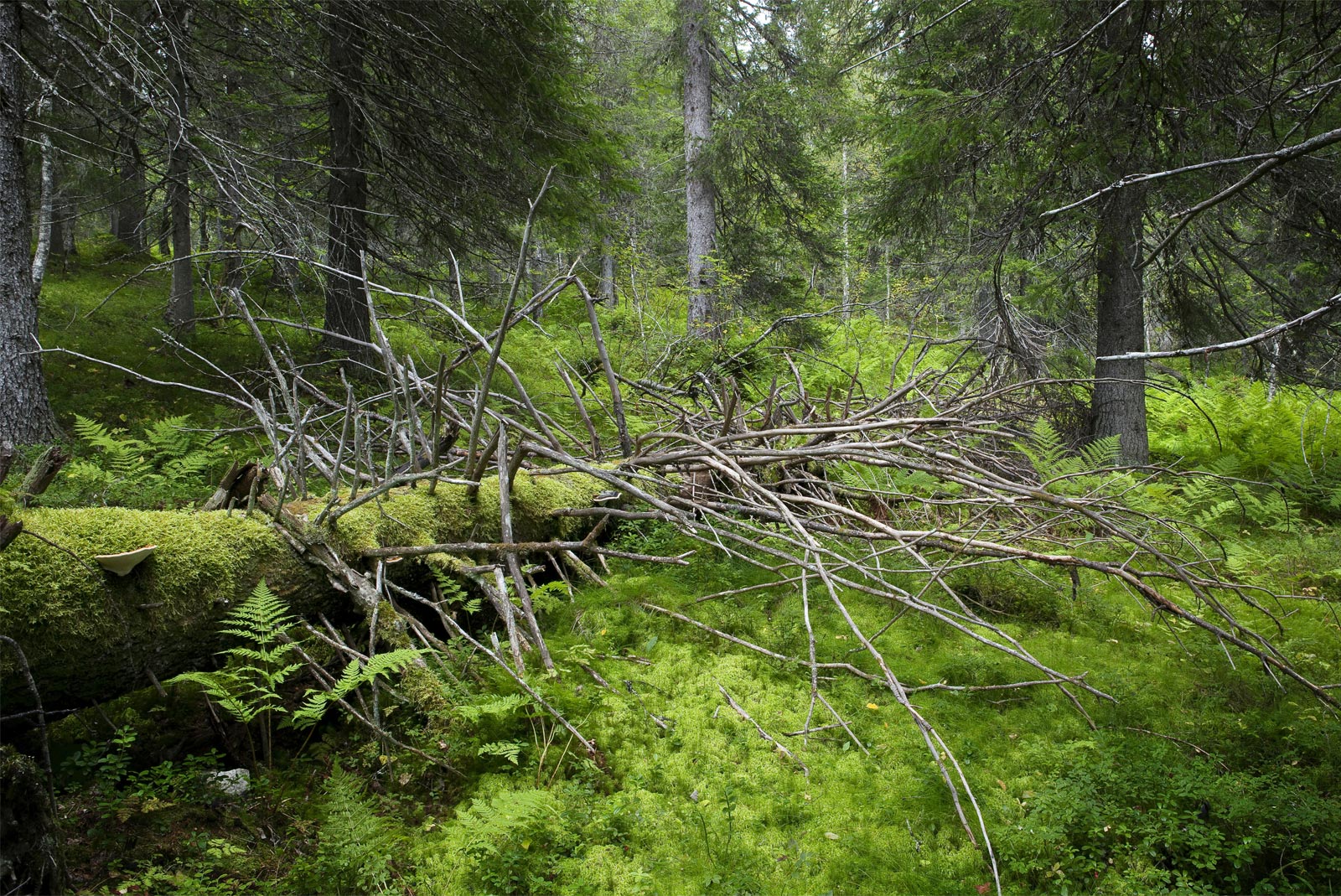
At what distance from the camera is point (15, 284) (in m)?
5.29

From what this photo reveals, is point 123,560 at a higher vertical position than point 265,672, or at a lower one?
higher

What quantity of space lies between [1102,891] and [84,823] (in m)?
3.04

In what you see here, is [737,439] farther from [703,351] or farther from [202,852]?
[703,351]

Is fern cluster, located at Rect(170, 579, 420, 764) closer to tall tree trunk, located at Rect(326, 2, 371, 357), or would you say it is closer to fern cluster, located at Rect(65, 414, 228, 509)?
fern cluster, located at Rect(65, 414, 228, 509)

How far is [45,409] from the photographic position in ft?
18.4

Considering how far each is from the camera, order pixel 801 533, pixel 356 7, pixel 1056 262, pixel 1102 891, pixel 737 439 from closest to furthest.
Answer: pixel 1102 891 < pixel 801 533 < pixel 737 439 < pixel 356 7 < pixel 1056 262

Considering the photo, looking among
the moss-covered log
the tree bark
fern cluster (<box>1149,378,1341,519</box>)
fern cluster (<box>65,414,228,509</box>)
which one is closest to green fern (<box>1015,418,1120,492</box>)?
fern cluster (<box>1149,378,1341,519</box>)

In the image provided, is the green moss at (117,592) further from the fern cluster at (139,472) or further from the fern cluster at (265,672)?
the fern cluster at (139,472)

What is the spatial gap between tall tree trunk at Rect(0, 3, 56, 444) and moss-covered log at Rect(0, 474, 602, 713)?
3993 millimetres

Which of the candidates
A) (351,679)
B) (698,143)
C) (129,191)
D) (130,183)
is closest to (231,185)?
(351,679)

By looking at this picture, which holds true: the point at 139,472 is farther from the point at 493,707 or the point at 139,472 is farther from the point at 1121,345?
the point at 1121,345

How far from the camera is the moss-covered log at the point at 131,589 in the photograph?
2.23 meters

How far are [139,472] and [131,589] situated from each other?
2.62 metres

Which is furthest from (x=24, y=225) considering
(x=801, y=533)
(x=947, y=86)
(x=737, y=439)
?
(x=947, y=86)
